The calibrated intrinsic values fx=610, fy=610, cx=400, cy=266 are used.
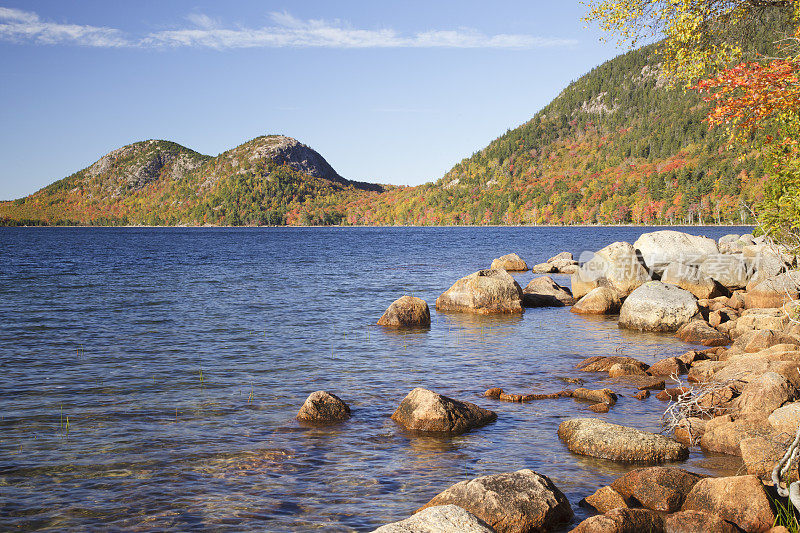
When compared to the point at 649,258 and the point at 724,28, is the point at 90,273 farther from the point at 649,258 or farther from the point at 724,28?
the point at 724,28

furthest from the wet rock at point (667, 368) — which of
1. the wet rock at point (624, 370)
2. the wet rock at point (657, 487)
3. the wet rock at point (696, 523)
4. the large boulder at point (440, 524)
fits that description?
the large boulder at point (440, 524)

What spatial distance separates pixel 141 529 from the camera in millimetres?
8062

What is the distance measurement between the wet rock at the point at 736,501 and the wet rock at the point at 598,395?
5334mm

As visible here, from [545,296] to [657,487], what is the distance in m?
22.0

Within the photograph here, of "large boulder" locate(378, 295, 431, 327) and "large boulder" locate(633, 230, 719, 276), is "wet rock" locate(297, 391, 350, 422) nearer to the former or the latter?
"large boulder" locate(378, 295, 431, 327)

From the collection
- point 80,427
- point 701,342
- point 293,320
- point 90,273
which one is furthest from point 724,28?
point 90,273

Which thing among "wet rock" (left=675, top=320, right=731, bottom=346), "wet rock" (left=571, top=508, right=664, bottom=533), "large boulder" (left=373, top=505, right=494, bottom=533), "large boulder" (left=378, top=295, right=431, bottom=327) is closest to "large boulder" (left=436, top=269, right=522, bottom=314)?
"large boulder" (left=378, top=295, right=431, bottom=327)

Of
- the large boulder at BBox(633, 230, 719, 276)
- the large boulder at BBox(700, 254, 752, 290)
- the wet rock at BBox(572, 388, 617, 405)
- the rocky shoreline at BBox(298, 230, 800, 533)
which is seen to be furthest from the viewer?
the large boulder at BBox(633, 230, 719, 276)

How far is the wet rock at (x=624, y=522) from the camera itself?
7.20 meters

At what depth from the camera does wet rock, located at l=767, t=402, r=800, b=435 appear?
9.73 m

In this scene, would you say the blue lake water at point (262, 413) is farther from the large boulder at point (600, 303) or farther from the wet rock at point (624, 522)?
the wet rock at point (624, 522)

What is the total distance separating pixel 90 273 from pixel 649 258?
4565cm

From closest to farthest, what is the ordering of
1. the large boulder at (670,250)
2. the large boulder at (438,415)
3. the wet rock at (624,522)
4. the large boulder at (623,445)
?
1. the wet rock at (624,522)
2. the large boulder at (623,445)
3. the large boulder at (438,415)
4. the large boulder at (670,250)

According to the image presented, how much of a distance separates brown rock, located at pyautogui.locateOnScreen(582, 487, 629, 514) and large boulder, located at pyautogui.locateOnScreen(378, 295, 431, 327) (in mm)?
15775
